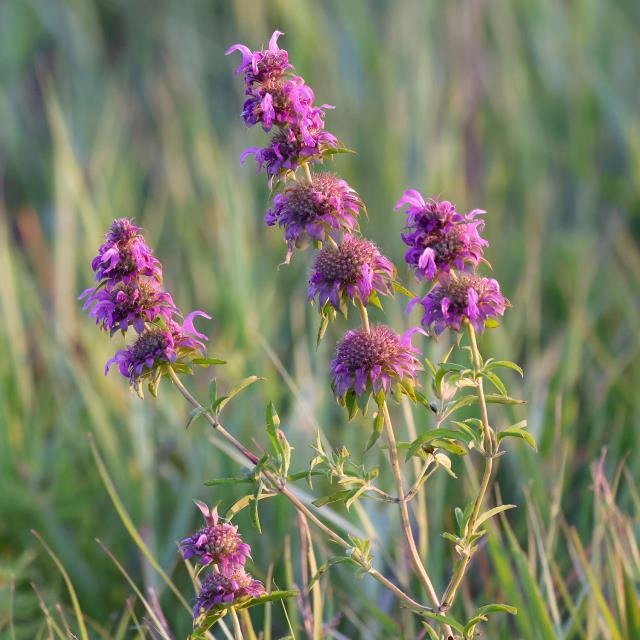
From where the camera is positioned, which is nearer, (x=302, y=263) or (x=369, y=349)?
(x=369, y=349)

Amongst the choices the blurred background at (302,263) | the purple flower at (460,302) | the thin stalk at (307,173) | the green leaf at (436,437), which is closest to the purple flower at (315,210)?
the thin stalk at (307,173)

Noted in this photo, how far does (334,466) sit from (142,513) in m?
1.16

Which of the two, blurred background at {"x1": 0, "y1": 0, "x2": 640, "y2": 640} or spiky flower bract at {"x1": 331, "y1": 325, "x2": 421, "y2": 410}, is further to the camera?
blurred background at {"x1": 0, "y1": 0, "x2": 640, "y2": 640}

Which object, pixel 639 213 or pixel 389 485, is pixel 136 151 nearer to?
pixel 639 213

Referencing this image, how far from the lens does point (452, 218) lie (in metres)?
1.18

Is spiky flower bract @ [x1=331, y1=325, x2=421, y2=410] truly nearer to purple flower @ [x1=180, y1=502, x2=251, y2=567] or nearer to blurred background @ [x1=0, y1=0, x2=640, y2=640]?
purple flower @ [x1=180, y1=502, x2=251, y2=567]

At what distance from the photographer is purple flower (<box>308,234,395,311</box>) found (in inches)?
46.8

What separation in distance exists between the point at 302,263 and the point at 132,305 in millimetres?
2059

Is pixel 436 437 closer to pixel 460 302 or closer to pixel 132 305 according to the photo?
pixel 460 302

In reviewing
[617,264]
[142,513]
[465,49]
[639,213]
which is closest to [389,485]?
[142,513]

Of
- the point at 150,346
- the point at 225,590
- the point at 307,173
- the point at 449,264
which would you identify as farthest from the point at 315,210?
the point at 225,590

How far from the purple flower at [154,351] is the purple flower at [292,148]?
220mm

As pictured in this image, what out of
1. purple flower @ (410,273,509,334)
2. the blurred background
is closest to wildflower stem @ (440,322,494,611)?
purple flower @ (410,273,509,334)

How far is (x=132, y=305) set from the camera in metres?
1.24
